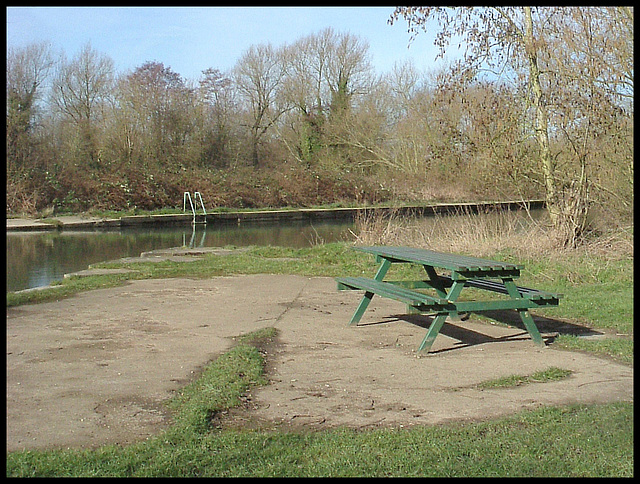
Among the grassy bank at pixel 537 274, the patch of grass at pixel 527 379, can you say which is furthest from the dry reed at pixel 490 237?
the patch of grass at pixel 527 379

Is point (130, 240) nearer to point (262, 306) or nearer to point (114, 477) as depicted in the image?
point (262, 306)

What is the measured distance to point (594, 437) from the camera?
3.85 meters

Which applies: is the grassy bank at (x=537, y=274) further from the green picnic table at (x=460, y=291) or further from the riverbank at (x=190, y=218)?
the riverbank at (x=190, y=218)

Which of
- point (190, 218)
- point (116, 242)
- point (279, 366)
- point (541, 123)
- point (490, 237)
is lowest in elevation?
point (279, 366)

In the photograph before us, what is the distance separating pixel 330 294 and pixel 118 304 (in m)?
2.75

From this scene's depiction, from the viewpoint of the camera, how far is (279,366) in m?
5.79

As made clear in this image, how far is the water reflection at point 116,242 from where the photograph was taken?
15281 mm

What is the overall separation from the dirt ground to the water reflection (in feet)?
19.8

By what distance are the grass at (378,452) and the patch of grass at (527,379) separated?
2.58 ft

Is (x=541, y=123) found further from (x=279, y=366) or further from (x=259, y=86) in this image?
(x=259, y=86)

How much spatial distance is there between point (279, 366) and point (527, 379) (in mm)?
1875

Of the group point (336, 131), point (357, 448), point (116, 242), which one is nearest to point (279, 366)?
point (357, 448)

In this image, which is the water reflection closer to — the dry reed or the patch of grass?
the dry reed

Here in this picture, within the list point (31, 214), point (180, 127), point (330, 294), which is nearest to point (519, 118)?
point (330, 294)
